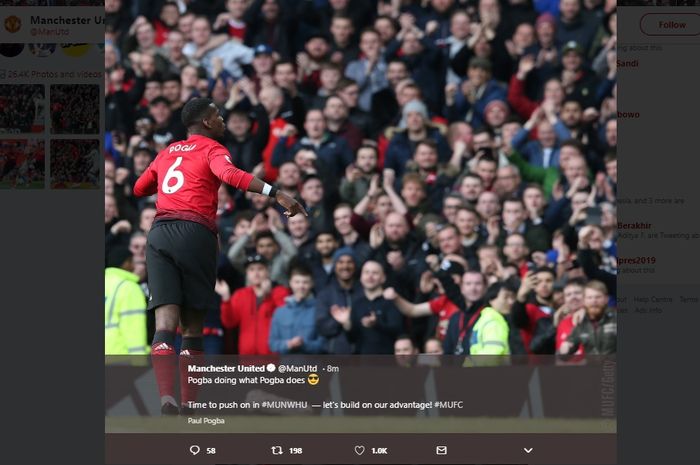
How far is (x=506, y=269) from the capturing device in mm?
12547

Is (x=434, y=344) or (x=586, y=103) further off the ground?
(x=586, y=103)

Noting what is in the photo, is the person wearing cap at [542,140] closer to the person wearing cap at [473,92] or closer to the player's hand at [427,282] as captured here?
the person wearing cap at [473,92]

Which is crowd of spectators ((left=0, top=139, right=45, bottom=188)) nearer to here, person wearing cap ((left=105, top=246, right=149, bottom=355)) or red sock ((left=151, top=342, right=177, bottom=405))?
red sock ((left=151, top=342, right=177, bottom=405))

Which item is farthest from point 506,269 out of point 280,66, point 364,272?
point 280,66

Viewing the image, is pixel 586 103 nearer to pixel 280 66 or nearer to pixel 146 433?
pixel 280 66

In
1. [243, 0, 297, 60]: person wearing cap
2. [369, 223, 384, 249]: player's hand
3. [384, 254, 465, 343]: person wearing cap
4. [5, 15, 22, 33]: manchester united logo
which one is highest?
[243, 0, 297, 60]: person wearing cap

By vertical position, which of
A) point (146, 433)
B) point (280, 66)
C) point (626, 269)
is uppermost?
point (280, 66)

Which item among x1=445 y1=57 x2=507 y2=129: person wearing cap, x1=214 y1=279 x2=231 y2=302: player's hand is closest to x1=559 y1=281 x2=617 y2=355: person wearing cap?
x1=214 y1=279 x2=231 y2=302: player's hand

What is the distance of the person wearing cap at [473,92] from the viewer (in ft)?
47.0

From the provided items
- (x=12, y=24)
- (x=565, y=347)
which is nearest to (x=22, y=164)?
(x=12, y=24)

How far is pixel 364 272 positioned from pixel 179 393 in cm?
392

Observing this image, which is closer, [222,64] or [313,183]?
[313,183]

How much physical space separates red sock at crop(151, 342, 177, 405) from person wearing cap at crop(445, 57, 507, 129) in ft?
20.7

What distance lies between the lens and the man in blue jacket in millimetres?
12227
